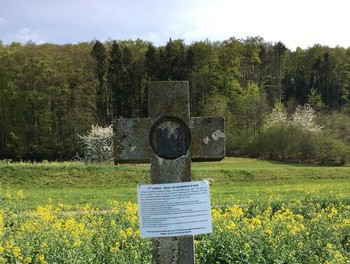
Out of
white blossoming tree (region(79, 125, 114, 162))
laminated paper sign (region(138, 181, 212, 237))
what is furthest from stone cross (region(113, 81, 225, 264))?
white blossoming tree (region(79, 125, 114, 162))

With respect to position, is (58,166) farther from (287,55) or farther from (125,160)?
(287,55)

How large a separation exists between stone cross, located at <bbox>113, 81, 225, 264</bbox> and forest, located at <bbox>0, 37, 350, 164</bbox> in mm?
38785

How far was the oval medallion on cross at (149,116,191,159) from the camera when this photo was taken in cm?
359

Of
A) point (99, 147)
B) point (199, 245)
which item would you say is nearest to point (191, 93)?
point (99, 147)

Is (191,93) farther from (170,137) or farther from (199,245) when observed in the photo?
(170,137)

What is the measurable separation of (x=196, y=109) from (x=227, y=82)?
612 centimetres

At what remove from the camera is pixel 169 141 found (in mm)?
3613

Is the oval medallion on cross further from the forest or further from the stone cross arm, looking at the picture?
A: the forest

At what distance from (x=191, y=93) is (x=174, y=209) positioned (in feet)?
172

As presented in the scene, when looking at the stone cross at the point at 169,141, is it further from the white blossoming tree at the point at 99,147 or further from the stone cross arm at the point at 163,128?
the white blossoming tree at the point at 99,147

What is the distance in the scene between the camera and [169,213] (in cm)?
345

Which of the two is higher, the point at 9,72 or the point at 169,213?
the point at 9,72

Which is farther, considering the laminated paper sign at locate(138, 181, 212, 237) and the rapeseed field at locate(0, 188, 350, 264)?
the rapeseed field at locate(0, 188, 350, 264)

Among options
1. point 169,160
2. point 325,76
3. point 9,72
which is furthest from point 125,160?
point 325,76
